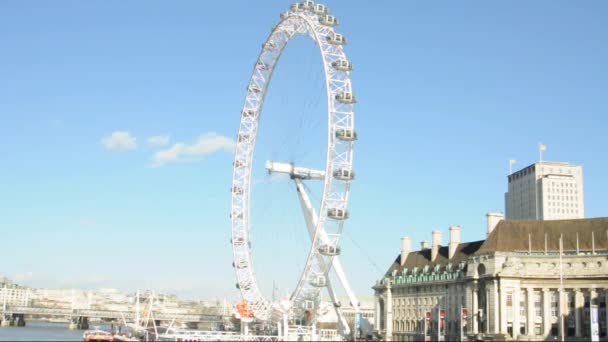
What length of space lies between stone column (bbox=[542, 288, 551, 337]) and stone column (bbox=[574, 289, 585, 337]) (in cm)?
339

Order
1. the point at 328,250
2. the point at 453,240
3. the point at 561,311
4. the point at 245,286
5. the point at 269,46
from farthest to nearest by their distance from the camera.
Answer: the point at 453,240, the point at 561,311, the point at 245,286, the point at 269,46, the point at 328,250

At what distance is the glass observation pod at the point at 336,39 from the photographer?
8681cm

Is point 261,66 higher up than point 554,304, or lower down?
higher up

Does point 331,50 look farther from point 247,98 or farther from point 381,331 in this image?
point 381,331

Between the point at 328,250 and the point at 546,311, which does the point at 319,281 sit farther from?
the point at 546,311

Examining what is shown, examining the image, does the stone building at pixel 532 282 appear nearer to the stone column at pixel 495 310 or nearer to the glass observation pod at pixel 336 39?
the stone column at pixel 495 310

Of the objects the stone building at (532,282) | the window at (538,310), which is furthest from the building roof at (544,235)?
the window at (538,310)

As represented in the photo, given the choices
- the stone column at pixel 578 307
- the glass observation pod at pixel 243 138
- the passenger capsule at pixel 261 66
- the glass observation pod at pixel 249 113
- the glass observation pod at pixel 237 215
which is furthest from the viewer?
the stone column at pixel 578 307

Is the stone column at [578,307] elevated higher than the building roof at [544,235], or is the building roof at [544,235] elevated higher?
the building roof at [544,235]

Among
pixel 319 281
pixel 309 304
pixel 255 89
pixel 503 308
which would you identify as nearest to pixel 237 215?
pixel 255 89

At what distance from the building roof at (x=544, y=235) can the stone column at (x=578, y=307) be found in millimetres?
6038

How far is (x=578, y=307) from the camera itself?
4163 inches

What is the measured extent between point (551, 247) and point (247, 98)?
145 ft

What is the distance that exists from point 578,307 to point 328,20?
48305 mm
